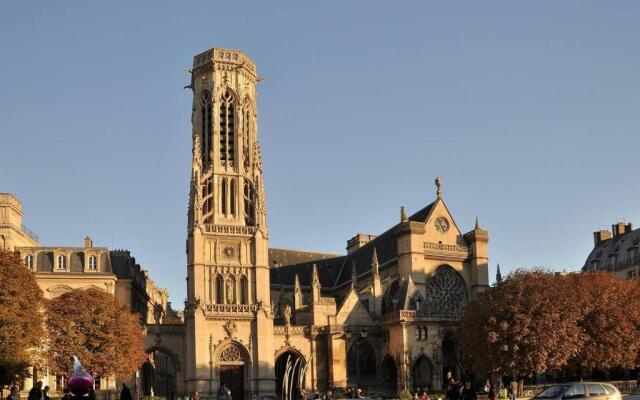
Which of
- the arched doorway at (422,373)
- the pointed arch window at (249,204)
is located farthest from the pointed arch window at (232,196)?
the arched doorway at (422,373)

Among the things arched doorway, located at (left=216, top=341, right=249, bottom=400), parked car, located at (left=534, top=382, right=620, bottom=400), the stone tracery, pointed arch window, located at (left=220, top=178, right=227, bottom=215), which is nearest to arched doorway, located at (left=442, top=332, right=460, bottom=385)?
the stone tracery

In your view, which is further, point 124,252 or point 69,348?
point 124,252

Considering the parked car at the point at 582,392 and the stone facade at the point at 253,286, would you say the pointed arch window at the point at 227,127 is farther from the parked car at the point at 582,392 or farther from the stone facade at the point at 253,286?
the parked car at the point at 582,392

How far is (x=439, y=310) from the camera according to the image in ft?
275

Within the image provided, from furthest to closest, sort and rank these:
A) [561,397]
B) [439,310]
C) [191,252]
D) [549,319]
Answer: [439,310]
[191,252]
[549,319]
[561,397]

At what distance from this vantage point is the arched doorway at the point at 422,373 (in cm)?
7944

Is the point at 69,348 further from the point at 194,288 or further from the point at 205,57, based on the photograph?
the point at 205,57

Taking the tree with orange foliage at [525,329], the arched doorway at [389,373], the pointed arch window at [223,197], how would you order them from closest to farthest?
the tree with orange foliage at [525,329], the arched doorway at [389,373], the pointed arch window at [223,197]

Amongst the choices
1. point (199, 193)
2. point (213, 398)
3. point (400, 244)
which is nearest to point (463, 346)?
point (400, 244)

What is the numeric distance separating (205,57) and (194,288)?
23.5 meters

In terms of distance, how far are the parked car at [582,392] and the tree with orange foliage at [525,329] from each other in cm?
2444

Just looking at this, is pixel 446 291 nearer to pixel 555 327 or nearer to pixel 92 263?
pixel 555 327

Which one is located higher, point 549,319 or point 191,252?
point 191,252

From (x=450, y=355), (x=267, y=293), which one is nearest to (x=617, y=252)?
(x=450, y=355)
